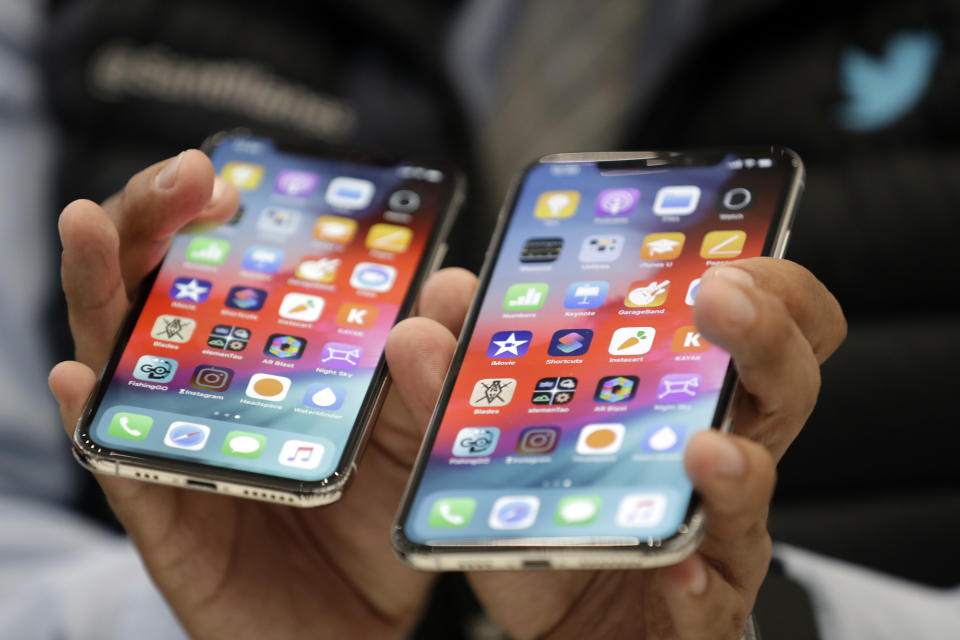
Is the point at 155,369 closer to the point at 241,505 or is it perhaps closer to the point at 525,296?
the point at 241,505

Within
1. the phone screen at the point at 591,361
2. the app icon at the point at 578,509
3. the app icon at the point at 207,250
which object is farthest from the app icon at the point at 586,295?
the app icon at the point at 207,250

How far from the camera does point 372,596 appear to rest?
0.52m

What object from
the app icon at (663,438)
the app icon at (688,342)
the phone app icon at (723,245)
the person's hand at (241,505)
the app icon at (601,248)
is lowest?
the person's hand at (241,505)

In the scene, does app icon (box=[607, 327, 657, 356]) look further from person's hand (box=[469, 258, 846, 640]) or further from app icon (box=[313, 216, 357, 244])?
app icon (box=[313, 216, 357, 244])

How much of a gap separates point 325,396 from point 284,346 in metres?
0.04

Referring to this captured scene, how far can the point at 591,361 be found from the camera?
0.42m

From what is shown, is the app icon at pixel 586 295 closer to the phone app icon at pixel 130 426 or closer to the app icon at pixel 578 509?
the app icon at pixel 578 509

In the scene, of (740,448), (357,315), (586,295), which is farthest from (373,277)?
(740,448)

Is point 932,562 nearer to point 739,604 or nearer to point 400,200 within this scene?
point 739,604

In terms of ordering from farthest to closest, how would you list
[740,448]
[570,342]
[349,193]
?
[349,193] → [570,342] → [740,448]

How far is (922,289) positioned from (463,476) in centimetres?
51

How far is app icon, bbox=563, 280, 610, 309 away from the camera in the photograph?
447 mm

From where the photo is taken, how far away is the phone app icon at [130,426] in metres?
0.45

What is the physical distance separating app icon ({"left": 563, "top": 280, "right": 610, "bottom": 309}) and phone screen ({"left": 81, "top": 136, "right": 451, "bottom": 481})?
0.33 ft
